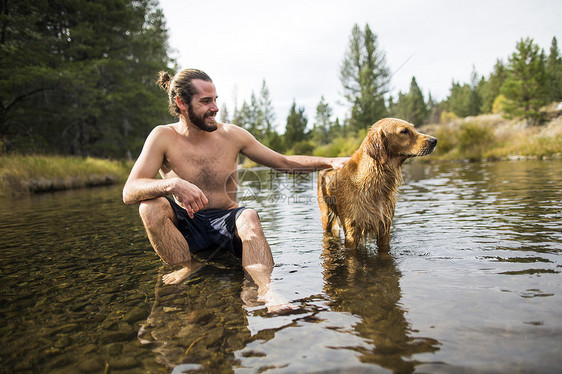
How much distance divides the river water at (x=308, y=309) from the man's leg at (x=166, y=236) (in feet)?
0.52

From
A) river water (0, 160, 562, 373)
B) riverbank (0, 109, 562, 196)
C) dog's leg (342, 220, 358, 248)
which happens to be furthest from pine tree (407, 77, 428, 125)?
river water (0, 160, 562, 373)

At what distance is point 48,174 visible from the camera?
1314 centimetres

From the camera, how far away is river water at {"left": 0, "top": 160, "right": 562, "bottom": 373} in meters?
1.61

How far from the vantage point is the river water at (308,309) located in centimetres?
161

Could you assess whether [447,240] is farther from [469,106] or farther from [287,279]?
[469,106]

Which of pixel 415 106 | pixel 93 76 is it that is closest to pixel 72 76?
pixel 93 76

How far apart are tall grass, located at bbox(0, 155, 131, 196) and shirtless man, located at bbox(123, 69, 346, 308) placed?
34.3 ft

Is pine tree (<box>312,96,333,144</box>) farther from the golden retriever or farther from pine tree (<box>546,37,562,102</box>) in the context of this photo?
the golden retriever

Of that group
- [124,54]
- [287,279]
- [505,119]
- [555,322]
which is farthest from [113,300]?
[505,119]

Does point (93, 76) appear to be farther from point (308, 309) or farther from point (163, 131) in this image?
point (308, 309)

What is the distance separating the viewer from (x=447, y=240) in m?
3.80

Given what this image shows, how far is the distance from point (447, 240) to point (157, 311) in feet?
10.1

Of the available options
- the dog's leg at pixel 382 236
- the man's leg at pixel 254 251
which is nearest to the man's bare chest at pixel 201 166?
the man's leg at pixel 254 251

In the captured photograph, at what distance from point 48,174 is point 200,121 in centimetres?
1260
